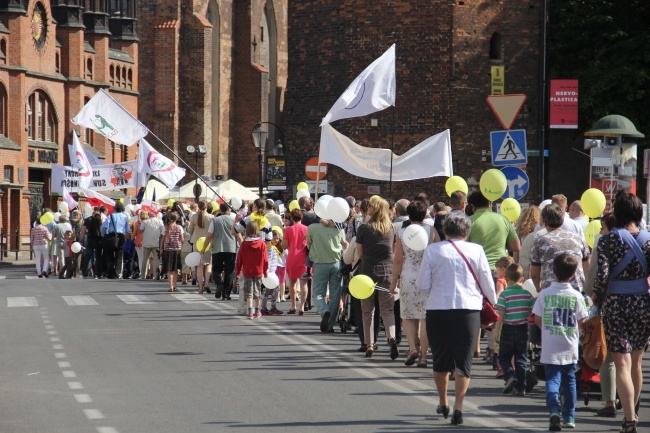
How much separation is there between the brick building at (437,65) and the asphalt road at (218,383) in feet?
55.9

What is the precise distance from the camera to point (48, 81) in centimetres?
6400

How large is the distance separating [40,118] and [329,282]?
47014mm

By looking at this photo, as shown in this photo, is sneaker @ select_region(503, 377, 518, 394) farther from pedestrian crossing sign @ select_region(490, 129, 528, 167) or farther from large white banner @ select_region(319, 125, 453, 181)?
pedestrian crossing sign @ select_region(490, 129, 528, 167)

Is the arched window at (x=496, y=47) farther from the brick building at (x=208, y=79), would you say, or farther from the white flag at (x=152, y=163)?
the brick building at (x=208, y=79)

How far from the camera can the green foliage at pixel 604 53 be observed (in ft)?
133

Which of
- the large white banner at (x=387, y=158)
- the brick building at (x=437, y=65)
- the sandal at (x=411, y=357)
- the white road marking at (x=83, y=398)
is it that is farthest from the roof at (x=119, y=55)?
the white road marking at (x=83, y=398)

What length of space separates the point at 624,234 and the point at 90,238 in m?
25.0

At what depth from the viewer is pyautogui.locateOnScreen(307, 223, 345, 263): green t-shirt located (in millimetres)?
18500

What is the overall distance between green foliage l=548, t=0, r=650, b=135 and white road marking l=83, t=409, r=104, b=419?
31.4 m

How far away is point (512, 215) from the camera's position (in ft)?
56.6

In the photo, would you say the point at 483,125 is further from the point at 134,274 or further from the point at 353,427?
the point at 353,427

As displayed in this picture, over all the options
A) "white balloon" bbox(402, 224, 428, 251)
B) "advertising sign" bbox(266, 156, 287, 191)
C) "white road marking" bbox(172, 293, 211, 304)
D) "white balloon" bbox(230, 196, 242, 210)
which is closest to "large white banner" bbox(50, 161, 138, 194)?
"advertising sign" bbox(266, 156, 287, 191)

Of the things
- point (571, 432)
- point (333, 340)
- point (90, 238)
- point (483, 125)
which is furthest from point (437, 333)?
point (483, 125)

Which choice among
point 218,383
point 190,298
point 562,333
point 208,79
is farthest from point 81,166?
point 208,79
